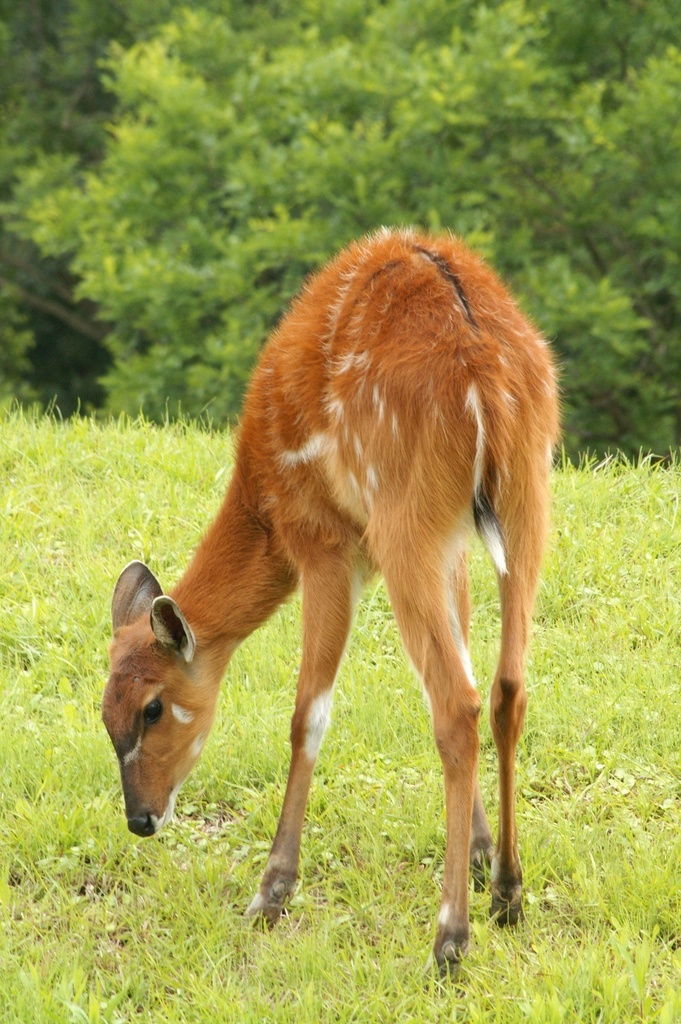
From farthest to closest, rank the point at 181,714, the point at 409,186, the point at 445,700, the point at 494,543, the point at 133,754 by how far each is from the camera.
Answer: the point at 409,186 < the point at 181,714 < the point at 133,754 < the point at 494,543 < the point at 445,700

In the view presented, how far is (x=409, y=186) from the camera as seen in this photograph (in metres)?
12.2

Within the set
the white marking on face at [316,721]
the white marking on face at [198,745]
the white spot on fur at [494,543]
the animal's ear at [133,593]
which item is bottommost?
the white marking on face at [198,745]

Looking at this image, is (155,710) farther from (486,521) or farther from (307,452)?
(486,521)

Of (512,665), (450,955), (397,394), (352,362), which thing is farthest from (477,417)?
(450,955)

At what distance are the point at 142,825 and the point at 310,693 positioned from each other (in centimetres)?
65

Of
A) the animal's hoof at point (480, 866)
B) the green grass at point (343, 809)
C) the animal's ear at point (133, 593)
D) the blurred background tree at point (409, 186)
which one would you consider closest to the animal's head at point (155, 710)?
the animal's ear at point (133, 593)

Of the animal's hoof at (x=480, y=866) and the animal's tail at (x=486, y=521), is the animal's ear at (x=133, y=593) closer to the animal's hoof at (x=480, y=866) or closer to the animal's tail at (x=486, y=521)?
Result: the animal's tail at (x=486, y=521)

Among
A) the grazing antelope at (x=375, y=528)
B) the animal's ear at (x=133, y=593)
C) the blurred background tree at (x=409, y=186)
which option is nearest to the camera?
the grazing antelope at (x=375, y=528)

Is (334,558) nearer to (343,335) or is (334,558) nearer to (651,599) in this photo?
(343,335)

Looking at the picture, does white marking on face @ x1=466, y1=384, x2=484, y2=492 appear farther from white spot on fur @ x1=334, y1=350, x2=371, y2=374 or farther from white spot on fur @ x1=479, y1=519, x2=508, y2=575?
white spot on fur @ x1=334, y1=350, x2=371, y2=374

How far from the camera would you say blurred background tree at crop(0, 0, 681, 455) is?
11.6 metres

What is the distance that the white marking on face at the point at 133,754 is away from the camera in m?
3.93

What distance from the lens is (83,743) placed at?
4629 millimetres

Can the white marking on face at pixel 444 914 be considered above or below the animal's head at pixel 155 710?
below
